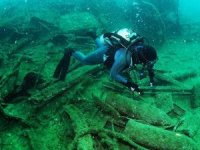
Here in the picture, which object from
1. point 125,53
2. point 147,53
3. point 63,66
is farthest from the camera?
point 63,66

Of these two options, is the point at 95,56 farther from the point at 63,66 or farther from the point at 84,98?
the point at 84,98

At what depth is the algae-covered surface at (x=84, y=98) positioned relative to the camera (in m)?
5.11

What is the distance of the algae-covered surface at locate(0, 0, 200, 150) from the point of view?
511cm

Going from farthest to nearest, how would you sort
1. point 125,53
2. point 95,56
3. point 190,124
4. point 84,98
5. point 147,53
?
point 95,56
point 84,98
point 125,53
point 147,53
point 190,124

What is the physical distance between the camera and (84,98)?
6711 mm

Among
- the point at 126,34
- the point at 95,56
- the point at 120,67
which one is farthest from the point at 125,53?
the point at 95,56

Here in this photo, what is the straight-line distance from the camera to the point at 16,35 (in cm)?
1157

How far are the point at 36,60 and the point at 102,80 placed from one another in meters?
2.71

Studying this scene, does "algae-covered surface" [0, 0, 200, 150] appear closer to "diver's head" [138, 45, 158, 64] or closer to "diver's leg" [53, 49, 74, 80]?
"diver's leg" [53, 49, 74, 80]

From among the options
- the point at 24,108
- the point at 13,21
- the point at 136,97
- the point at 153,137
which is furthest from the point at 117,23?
the point at 153,137

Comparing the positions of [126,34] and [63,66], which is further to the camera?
[63,66]

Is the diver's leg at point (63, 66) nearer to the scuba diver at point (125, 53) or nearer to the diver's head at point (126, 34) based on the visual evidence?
the scuba diver at point (125, 53)

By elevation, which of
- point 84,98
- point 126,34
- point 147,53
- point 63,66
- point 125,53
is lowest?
point 84,98

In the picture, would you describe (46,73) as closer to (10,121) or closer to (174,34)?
(10,121)
